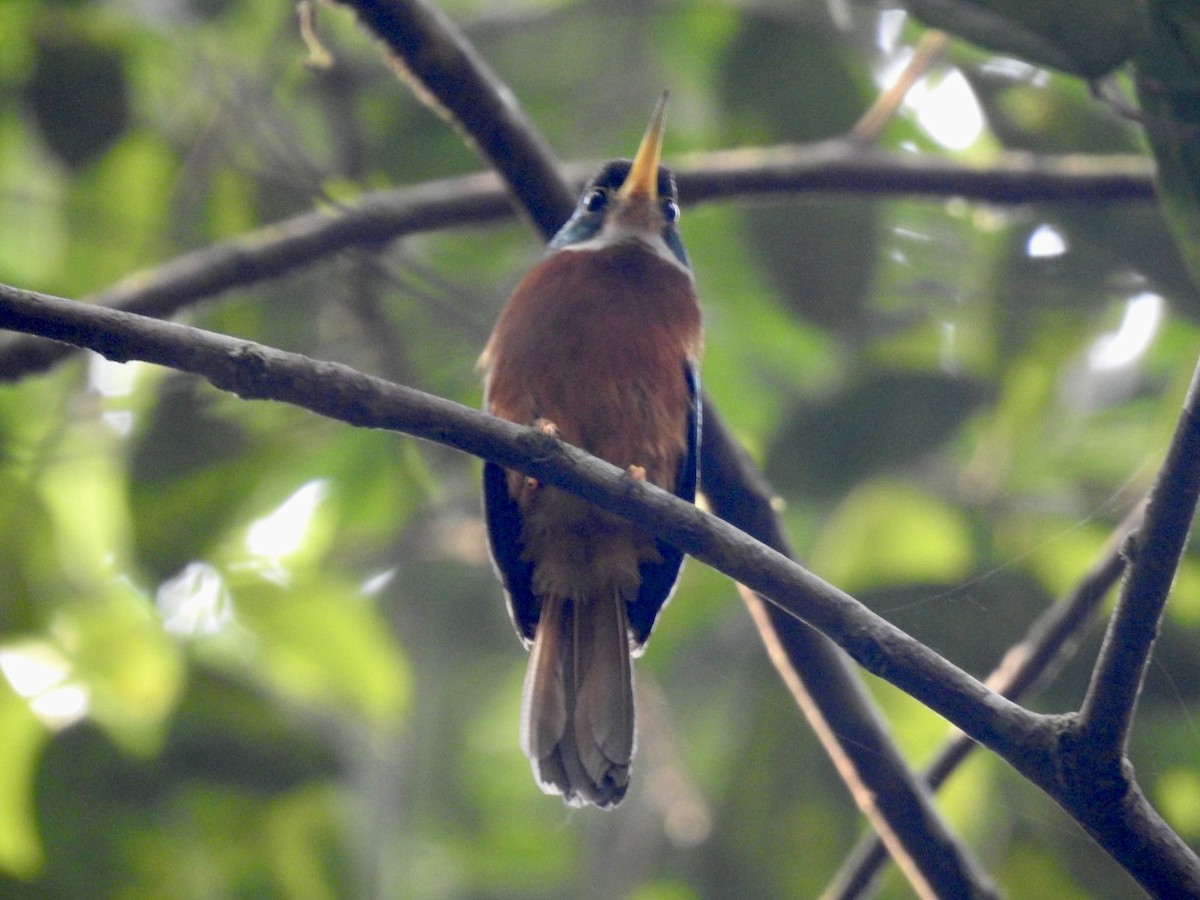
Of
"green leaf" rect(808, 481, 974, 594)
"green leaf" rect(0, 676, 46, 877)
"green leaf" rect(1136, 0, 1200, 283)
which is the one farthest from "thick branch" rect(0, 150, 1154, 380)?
"green leaf" rect(1136, 0, 1200, 283)

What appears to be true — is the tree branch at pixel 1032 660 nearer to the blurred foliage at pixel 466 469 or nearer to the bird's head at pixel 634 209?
the blurred foliage at pixel 466 469

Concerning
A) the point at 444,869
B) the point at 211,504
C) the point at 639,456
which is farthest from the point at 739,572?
the point at 444,869

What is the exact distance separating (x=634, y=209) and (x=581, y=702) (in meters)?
1.26

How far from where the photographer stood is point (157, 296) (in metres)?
2.89

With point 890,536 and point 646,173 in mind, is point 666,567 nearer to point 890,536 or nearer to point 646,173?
point 890,536

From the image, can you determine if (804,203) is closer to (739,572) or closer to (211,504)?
(211,504)

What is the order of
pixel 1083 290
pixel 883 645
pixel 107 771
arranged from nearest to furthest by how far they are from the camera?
pixel 883 645 < pixel 107 771 < pixel 1083 290

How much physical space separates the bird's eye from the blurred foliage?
0.40 m

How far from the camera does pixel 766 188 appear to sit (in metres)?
3.28

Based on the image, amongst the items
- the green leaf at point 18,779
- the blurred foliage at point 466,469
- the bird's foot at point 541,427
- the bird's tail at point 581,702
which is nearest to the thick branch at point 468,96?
the bird's foot at point 541,427

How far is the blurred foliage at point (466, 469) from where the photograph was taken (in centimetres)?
309

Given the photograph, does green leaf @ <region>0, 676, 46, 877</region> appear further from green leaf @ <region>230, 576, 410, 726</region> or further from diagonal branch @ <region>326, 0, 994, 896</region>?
diagonal branch @ <region>326, 0, 994, 896</region>

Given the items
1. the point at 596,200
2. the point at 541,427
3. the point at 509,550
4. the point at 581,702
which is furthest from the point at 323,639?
the point at 596,200

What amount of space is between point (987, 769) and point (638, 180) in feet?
5.44
